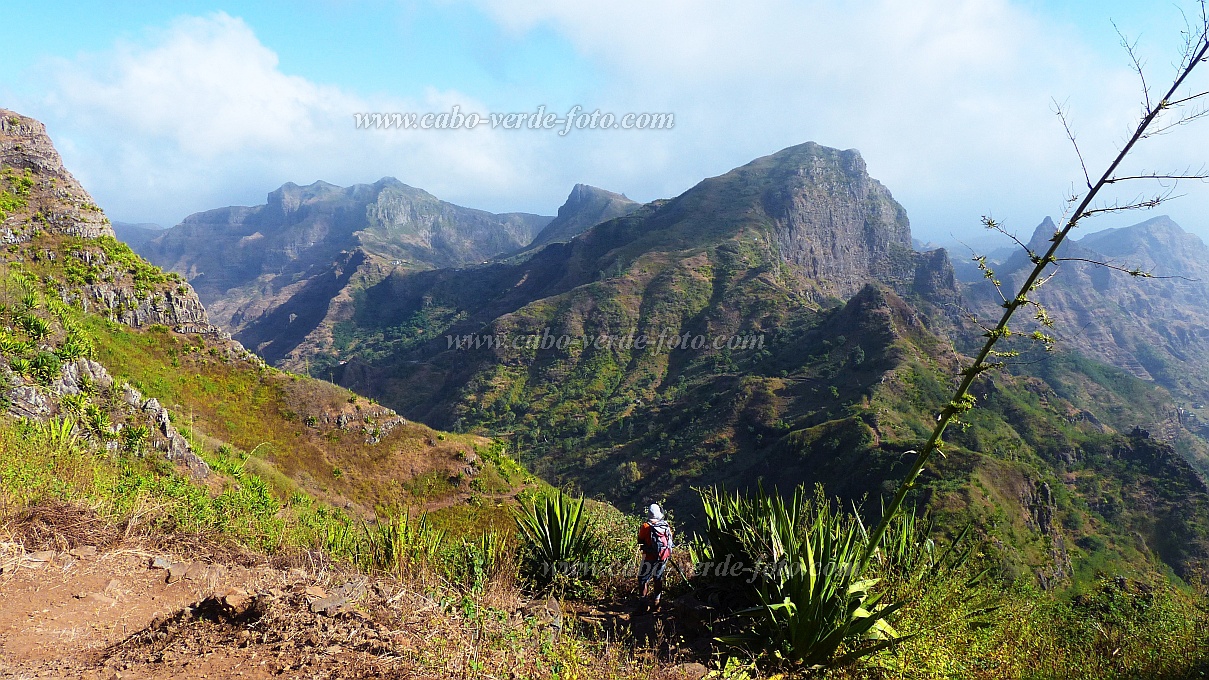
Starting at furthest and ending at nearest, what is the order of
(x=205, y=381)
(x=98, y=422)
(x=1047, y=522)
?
(x=1047, y=522), (x=205, y=381), (x=98, y=422)

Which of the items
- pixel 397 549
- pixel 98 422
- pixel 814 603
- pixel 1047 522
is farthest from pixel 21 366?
pixel 1047 522

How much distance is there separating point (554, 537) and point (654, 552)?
110 centimetres

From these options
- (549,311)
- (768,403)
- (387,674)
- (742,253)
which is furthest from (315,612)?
(742,253)

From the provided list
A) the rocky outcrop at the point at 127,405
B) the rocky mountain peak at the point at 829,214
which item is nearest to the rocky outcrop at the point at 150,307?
the rocky outcrop at the point at 127,405

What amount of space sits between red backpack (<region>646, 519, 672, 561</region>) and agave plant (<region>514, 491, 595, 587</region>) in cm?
74

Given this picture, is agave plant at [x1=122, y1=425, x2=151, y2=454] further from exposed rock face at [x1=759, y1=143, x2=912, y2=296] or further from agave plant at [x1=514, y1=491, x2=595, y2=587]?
exposed rock face at [x1=759, y1=143, x2=912, y2=296]

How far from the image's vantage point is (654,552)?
18.0 feet

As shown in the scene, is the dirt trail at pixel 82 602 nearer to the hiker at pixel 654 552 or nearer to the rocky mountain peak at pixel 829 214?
the hiker at pixel 654 552

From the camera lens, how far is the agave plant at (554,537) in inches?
218

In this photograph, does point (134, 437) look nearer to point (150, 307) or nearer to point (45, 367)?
point (45, 367)

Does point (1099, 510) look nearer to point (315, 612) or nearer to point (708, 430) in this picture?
point (708, 430)

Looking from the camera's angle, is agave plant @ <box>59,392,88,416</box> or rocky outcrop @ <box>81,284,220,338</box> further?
rocky outcrop @ <box>81,284,220,338</box>

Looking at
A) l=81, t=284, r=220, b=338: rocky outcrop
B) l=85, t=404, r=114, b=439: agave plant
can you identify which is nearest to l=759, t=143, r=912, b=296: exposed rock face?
l=81, t=284, r=220, b=338: rocky outcrop

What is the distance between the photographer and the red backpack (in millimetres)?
5469
